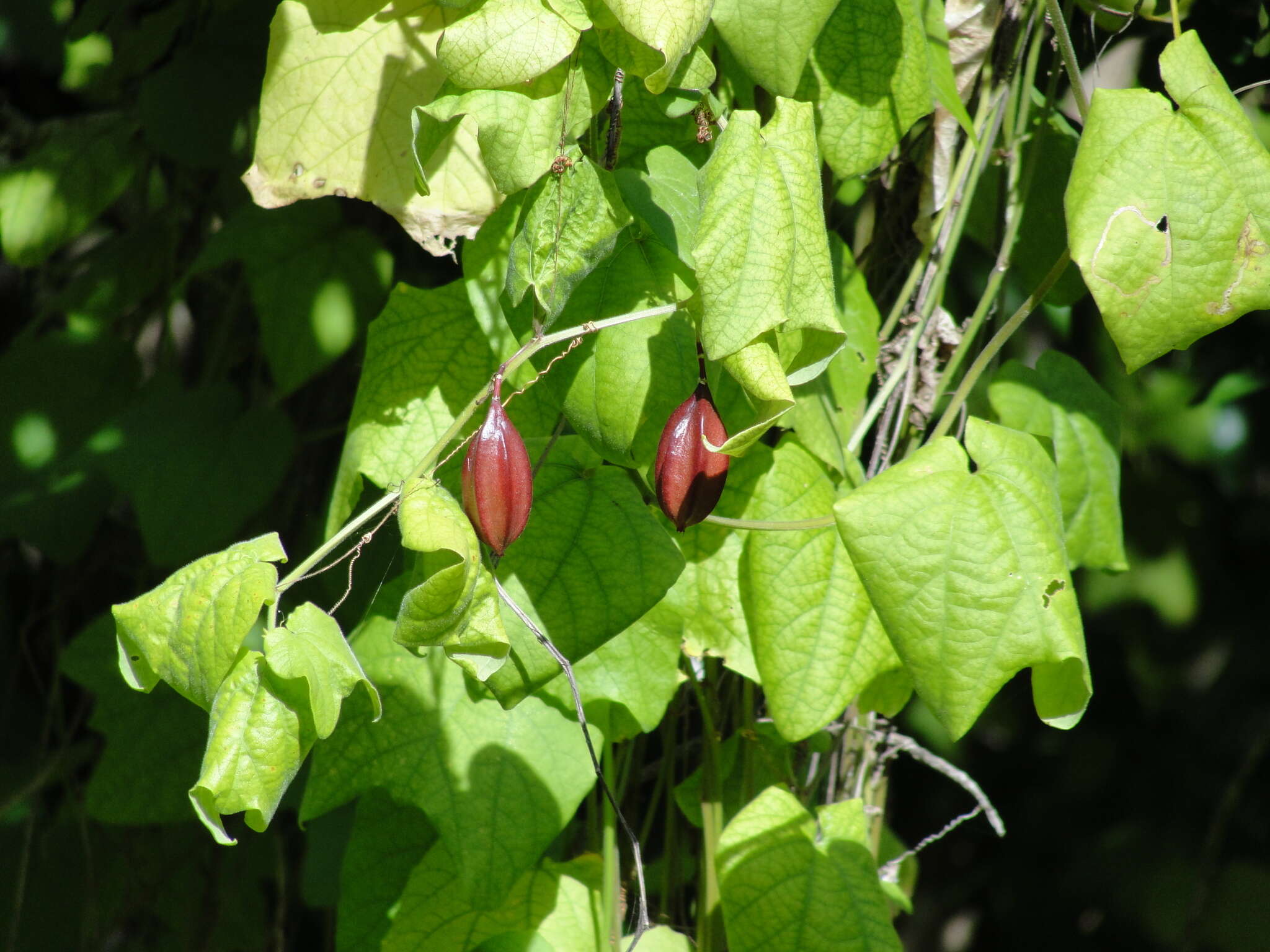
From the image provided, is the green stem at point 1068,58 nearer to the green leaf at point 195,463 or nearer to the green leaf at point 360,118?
the green leaf at point 360,118

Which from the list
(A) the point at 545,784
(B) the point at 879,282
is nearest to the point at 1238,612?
(B) the point at 879,282

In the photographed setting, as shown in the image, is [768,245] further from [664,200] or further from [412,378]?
[412,378]

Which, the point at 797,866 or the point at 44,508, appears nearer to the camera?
the point at 797,866

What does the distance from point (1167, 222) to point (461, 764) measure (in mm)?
511

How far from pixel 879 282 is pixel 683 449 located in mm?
409

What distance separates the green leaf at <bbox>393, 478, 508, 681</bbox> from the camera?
1.44 feet

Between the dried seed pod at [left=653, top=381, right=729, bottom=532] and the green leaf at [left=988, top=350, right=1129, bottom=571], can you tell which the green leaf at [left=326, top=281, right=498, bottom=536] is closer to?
the dried seed pod at [left=653, top=381, right=729, bottom=532]

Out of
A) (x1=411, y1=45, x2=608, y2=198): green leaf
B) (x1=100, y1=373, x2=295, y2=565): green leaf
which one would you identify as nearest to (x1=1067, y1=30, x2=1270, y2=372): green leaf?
(x1=411, y1=45, x2=608, y2=198): green leaf

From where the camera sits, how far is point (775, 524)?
630 millimetres

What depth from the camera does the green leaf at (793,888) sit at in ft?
2.22

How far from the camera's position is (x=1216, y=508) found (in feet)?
4.86

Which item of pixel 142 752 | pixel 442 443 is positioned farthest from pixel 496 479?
pixel 142 752

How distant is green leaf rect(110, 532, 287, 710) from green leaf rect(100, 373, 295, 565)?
1.27ft

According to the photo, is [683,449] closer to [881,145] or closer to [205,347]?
[881,145]
